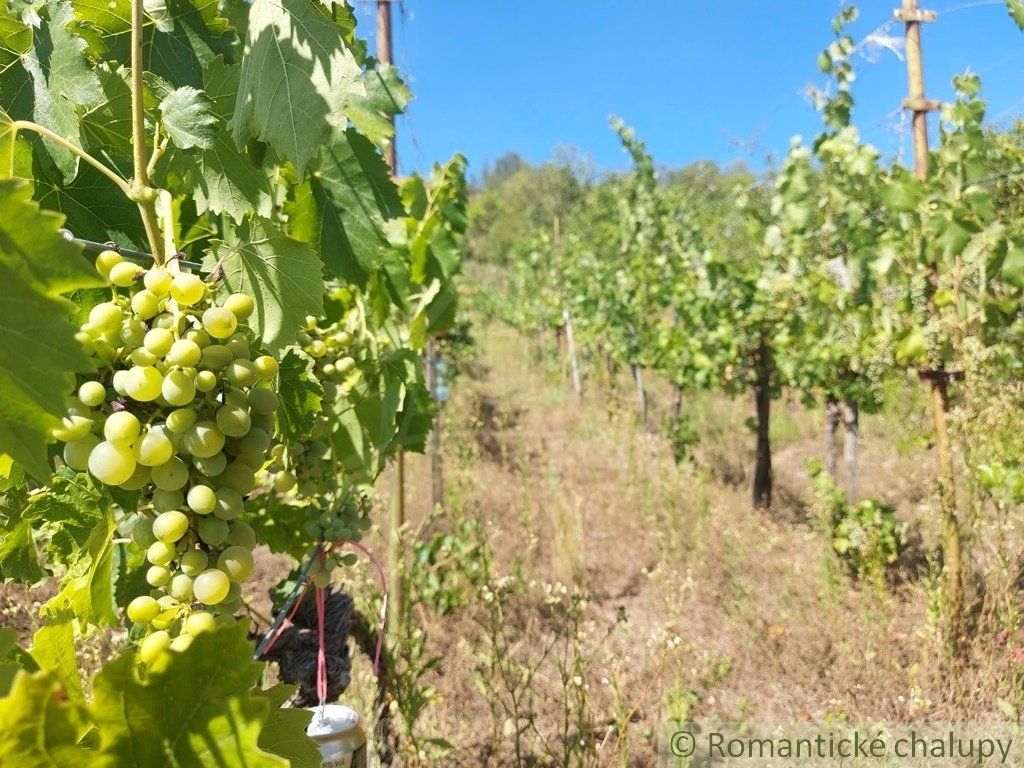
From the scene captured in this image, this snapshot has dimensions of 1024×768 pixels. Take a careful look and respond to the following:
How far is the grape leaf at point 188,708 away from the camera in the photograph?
46 cm

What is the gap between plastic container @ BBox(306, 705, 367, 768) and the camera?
1262mm

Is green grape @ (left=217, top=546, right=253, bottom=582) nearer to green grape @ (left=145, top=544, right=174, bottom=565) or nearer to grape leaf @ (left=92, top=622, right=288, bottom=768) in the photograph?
green grape @ (left=145, top=544, right=174, bottom=565)

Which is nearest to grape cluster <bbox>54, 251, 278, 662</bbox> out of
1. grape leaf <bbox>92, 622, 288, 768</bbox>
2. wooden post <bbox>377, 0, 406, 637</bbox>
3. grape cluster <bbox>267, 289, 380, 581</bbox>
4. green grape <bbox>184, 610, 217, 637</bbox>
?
green grape <bbox>184, 610, 217, 637</bbox>

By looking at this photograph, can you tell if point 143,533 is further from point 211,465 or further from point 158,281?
point 158,281

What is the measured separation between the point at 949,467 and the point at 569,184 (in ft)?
84.2

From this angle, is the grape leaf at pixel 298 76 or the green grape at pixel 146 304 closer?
the green grape at pixel 146 304

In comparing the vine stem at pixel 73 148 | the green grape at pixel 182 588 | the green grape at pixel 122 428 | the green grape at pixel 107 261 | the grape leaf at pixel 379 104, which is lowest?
the green grape at pixel 182 588

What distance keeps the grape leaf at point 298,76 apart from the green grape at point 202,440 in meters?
0.30

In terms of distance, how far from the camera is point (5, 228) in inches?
17.5

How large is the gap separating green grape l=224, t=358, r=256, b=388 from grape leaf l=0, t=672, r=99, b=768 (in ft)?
0.98

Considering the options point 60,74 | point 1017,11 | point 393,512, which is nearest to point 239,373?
point 60,74

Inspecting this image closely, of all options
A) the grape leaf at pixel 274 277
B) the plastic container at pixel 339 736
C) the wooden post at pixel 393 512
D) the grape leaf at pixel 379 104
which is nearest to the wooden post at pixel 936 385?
the wooden post at pixel 393 512

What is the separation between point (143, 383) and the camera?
0.60m

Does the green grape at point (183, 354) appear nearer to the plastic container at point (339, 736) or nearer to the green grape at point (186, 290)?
the green grape at point (186, 290)
